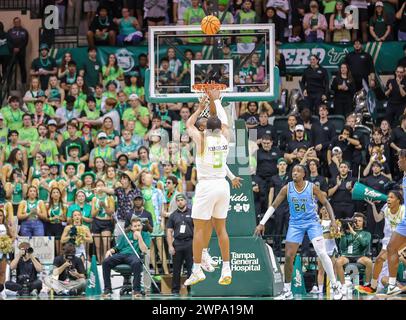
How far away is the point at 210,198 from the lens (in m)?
20.0

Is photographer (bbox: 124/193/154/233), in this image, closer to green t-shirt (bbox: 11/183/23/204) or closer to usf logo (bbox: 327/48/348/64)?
green t-shirt (bbox: 11/183/23/204)

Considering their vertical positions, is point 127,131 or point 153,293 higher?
point 127,131

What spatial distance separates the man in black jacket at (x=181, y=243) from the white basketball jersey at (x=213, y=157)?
349cm

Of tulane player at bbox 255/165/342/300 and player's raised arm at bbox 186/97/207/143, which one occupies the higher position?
player's raised arm at bbox 186/97/207/143

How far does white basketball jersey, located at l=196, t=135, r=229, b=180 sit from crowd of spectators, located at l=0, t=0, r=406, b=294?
3.22 meters

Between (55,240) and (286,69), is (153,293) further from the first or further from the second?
(286,69)

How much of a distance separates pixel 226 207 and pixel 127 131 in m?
8.21

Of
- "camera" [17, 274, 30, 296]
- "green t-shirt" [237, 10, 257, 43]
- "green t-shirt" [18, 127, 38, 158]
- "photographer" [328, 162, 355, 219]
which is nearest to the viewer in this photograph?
"camera" [17, 274, 30, 296]

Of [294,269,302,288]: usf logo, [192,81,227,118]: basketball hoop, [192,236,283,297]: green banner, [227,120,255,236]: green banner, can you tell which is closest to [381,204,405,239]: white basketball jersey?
[294,269,302,288]: usf logo

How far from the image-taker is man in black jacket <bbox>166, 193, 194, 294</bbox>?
23.3 m

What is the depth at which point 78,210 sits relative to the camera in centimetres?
2602

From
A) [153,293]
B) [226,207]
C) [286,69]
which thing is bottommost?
[153,293]
